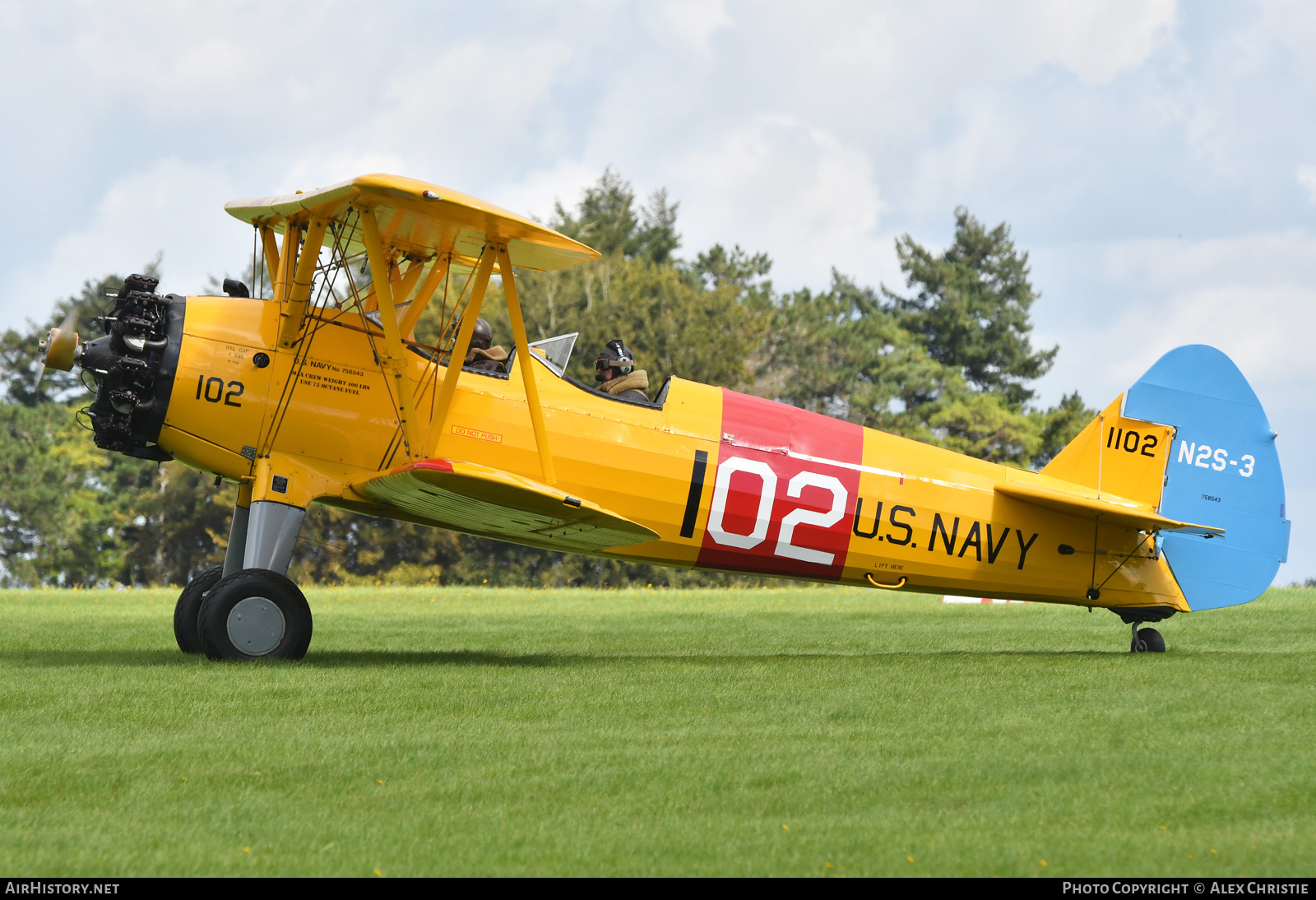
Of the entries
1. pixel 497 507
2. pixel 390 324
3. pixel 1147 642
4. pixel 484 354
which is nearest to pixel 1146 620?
pixel 1147 642

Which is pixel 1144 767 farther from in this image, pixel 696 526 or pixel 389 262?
pixel 389 262

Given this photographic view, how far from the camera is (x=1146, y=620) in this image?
11195 millimetres

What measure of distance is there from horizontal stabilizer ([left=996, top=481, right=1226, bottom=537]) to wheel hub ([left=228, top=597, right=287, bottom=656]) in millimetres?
6204

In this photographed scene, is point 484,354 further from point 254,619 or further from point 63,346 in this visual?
point 63,346

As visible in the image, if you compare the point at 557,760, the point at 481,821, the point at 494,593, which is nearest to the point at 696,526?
the point at 557,760

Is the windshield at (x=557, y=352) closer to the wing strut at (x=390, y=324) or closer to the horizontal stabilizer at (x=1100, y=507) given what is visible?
the wing strut at (x=390, y=324)

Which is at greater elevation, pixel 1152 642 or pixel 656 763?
pixel 1152 642

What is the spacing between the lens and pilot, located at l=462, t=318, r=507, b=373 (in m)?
10.1

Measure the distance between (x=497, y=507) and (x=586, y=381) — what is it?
32.9m

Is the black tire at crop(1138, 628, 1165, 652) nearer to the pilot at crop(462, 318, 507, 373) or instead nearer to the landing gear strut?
the landing gear strut

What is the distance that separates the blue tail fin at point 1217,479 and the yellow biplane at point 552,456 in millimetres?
18

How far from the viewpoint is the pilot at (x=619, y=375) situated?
34.3 feet

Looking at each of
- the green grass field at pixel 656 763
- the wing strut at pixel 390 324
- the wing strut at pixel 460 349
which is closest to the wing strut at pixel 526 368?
the wing strut at pixel 460 349

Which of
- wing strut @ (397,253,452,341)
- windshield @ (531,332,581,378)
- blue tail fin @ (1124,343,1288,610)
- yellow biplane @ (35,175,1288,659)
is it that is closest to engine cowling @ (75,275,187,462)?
Answer: yellow biplane @ (35,175,1288,659)
